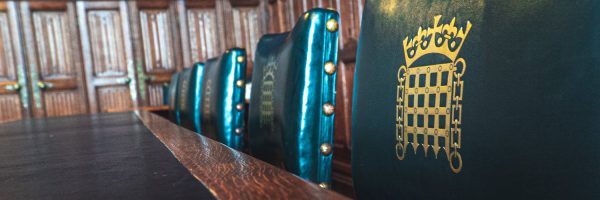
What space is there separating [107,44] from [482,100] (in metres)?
4.47

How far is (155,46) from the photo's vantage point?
4.54 meters

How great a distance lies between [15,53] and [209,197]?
4668 millimetres

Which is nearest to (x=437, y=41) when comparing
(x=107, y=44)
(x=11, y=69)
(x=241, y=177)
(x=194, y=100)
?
(x=241, y=177)

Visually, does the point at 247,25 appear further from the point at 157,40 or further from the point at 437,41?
the point at 437,41

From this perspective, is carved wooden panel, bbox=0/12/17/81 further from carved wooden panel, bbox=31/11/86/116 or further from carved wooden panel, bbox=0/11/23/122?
carved wooden panel, bbox=31/11/86/116

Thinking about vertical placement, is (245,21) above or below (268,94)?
above

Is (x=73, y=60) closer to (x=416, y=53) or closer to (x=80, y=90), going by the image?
(x=80, y=90)

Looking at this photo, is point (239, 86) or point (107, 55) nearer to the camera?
point (239, 86)

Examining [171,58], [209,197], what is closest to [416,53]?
[209,197]

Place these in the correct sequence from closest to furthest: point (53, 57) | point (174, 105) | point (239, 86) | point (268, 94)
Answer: point (268, 94) → point (239, 86) → point (174, 105) → point (53, 57)

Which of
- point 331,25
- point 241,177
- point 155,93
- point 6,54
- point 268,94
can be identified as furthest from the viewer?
point 155,93

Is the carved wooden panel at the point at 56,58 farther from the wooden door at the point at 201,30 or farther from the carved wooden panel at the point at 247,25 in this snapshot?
the carved wooden panel at the point at 247,25

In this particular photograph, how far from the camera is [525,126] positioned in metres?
0.43

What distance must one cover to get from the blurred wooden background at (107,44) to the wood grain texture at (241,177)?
11.8 ft
